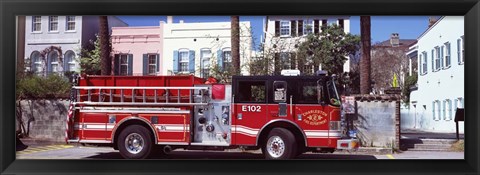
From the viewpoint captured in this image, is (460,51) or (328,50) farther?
(328,50)

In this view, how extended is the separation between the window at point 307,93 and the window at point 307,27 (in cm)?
120

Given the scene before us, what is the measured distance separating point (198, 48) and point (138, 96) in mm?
2438

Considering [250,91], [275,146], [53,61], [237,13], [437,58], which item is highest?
[237,13]

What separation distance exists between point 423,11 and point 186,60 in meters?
5.62

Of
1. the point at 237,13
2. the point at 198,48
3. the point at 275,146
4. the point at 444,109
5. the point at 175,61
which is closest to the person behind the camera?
the point at 237,13

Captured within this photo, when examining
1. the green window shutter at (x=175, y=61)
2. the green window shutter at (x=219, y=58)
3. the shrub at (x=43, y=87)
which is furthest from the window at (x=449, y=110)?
the shrub at (x=43, y=87)

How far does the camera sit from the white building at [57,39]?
1220cm

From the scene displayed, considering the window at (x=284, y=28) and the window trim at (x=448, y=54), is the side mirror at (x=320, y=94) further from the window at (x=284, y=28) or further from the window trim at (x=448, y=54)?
the window trim at (x=448, y=54)

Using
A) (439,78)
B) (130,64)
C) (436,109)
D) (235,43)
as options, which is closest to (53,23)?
(130,64)

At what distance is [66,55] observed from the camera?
13.8m

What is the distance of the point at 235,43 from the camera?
14.5m

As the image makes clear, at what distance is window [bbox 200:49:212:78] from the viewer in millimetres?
13703

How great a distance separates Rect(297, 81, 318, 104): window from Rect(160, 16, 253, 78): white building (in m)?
1.46

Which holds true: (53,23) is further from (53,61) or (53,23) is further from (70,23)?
(53,61)
